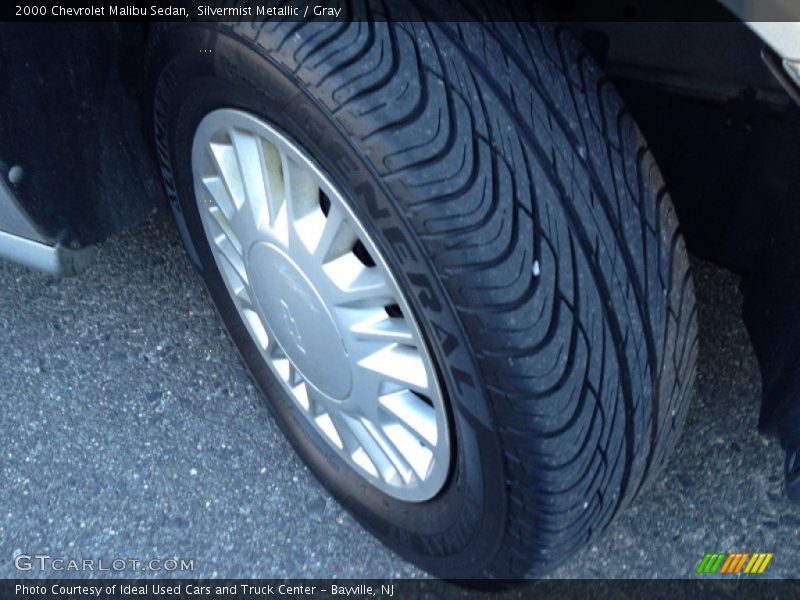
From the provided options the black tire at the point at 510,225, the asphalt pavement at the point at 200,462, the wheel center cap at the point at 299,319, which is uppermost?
the black tire at the point at 510,225

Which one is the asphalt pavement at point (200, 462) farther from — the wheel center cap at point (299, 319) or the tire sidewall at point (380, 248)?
the wheel center cap at point (299, 319)

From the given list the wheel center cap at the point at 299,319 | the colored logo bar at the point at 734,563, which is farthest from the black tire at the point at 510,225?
the colored logo bar at the point at 734,563

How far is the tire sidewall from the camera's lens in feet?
3.53

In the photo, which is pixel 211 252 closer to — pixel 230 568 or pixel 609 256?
pixel 230 568

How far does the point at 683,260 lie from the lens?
1219 millimetres

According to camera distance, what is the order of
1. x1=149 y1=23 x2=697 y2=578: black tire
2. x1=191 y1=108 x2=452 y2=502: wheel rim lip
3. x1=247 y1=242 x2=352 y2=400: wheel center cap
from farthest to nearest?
x1=247 y1=242 x2=352 y2=400: wheel center cap → x1=191 y1=108 x2=452 y2=502: wheel rim lip → x1=149 y1=23 x2=697 y2=578: black tire

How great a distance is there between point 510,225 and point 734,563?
905 mm

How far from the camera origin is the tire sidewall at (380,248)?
1.08 meters

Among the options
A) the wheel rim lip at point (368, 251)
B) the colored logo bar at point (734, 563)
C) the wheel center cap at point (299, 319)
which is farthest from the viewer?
the colored logo bar at point (734, 563)

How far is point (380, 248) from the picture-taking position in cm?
113

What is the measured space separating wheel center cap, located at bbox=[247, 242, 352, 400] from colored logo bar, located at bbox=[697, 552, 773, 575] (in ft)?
2.42

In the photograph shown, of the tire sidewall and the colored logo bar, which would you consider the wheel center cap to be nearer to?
the tire sidewall

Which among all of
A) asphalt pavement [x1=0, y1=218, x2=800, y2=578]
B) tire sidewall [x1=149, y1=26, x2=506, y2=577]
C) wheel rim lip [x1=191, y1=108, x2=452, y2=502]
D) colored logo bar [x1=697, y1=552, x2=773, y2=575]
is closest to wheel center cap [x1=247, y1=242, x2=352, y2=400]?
wheel rim lip [x1=191, y1=108, x2=452, y2=502]

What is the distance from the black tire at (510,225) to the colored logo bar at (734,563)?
0.42m
